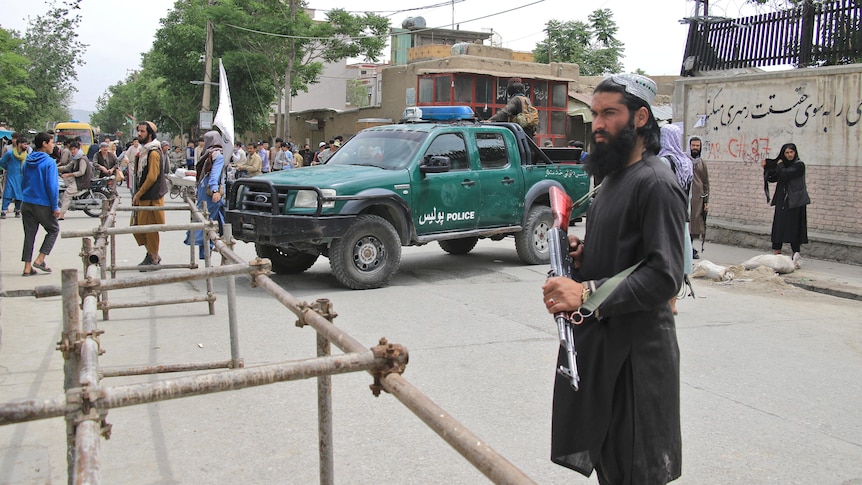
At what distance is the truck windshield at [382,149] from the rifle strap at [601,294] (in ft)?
24.3

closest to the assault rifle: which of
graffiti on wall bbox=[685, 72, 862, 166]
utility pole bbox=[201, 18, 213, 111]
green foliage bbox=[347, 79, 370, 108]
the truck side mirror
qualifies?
the truck side mirror

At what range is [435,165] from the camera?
9.84 meters

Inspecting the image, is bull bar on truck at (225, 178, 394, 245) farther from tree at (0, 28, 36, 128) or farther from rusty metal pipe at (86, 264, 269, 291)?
tree at (0, 28, 36, 128)

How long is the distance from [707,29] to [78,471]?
1585 centimetres

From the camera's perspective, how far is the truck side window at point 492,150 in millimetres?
10781

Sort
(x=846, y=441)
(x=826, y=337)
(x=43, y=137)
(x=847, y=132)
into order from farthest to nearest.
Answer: (x=847, y=132) → (x=43, y=137) → (x=826, y=337) → (x=846, y=441)

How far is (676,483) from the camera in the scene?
4180mm

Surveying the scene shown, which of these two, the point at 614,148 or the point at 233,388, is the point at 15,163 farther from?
the point at 614,148

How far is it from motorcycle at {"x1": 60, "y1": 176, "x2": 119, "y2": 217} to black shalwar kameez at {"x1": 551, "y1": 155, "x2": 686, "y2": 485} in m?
18.5

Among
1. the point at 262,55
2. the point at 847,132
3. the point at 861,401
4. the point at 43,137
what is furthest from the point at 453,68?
the point at 861,401

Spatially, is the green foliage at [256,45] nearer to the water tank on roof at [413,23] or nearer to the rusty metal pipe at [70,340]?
the water tank on roof at [413,23]

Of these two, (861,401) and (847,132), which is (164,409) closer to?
(861,401)

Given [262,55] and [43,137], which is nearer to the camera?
[43,137]

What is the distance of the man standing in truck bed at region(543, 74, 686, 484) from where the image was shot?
2541 millimetres
